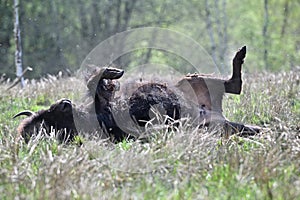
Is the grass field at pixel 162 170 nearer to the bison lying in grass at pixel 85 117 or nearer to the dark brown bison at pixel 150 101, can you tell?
the bison lying in grass at pixel 85 117

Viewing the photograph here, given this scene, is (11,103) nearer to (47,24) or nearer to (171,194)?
(171,194)

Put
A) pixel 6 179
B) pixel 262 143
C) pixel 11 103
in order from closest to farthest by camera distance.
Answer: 1. pixel 6 179
2. pixel 262 143
3. pixel 11 103

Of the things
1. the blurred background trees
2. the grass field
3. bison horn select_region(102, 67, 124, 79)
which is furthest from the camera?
the blurred background trees

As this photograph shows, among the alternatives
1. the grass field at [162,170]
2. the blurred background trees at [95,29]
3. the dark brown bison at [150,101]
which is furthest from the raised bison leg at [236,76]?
the blurred background trees at [95,29]

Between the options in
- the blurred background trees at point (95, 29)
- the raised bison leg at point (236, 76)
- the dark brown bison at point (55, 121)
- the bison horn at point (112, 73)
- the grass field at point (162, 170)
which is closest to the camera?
the grass field at point (162, 170)

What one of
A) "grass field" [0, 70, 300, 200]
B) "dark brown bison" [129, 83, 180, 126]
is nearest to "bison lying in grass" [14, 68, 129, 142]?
"dark brown bison" [129, 83, 180, 126]

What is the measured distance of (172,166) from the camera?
3.95 m

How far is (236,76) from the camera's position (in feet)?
20.0

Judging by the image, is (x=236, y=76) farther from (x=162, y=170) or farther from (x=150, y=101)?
(x=162, y=170)

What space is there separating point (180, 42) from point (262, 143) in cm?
2044

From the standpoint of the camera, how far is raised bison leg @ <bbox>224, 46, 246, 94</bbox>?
19.5 feet

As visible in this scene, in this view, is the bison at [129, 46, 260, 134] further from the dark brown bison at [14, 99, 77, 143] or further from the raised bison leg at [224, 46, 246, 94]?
the dark brown bison at [14, 99, 77, 143]

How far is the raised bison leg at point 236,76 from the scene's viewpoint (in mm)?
5952

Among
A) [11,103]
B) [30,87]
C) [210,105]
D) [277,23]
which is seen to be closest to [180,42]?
[277,23]
